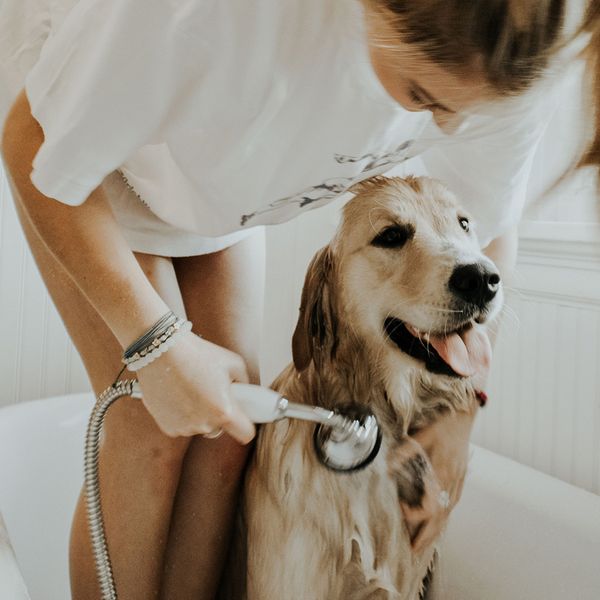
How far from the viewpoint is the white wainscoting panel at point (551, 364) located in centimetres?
62

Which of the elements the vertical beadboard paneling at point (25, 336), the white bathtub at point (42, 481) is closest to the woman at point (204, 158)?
the white bathtub at point (42, 481)

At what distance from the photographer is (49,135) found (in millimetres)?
488

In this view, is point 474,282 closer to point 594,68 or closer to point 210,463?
point 594,68

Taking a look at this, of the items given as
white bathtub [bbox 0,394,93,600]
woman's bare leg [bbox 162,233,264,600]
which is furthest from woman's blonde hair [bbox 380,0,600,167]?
white bathtub [bbox 0,394,93,600]

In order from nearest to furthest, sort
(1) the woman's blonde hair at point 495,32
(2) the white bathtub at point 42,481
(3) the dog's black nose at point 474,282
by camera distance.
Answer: (1) the woman's blonde hair at point 495,32 < (3) the dog's black nose at point 474,282 < (2) the white bathtub at point 42,481

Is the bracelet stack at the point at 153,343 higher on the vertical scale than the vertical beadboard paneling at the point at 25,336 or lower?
higher

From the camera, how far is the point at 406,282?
54cm

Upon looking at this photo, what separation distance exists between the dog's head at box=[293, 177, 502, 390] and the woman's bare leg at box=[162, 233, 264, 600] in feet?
0.40

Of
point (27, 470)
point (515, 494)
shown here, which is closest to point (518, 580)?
point (515, 494)

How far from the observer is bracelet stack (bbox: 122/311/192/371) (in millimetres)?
532

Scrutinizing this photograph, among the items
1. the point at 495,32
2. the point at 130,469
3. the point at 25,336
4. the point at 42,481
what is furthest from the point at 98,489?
the point at 25,336

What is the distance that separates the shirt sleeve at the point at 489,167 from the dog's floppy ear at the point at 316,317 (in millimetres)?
137

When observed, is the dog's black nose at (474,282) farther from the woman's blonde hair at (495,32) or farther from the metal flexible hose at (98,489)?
the metal flexible hose at (98,489)

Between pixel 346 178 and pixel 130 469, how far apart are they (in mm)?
384
